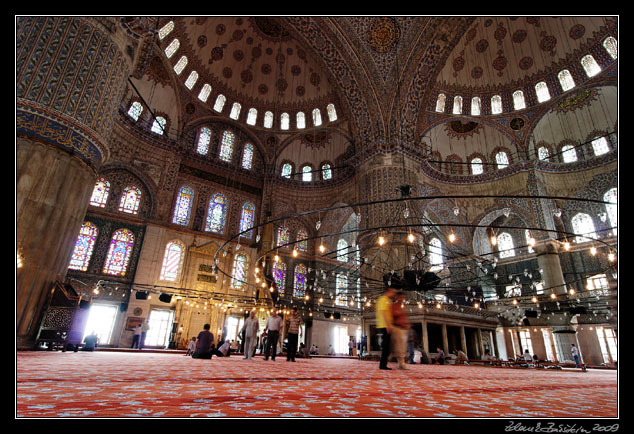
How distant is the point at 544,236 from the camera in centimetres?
1539

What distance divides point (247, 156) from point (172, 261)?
7.46 metres

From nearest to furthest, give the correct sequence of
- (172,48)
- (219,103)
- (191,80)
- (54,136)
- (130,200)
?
1. (54,136)
2. (130,200)
3. (172,48)
4. (191,80)
5. (219,103)

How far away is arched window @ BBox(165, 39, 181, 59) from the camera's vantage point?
1638cm

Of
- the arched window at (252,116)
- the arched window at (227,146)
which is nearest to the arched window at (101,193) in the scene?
the arched window at (227,146)

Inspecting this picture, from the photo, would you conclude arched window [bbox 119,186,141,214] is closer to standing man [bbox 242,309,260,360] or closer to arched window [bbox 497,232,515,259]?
standing man [bbox 242,309,260,360]

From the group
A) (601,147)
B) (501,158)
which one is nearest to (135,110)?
(501,158)

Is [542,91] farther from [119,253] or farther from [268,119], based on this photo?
[119,253]

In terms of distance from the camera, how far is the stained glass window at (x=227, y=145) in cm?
1897

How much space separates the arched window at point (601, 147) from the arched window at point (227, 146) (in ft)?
60.8

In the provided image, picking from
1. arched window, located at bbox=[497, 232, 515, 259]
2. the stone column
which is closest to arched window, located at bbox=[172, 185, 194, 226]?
the stone column

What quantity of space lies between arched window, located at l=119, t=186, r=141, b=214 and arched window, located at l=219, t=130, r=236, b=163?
16.1 ft

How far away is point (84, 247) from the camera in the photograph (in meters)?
13.9

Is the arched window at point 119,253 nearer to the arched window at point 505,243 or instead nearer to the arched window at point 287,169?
the arched window at point 287,169

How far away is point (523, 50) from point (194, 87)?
17344 mm
